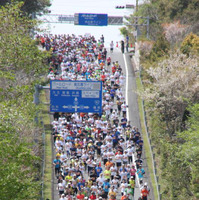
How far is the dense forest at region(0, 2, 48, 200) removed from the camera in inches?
842

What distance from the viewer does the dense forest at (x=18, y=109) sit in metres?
21.4

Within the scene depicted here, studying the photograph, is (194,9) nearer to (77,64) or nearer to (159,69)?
(77,64)

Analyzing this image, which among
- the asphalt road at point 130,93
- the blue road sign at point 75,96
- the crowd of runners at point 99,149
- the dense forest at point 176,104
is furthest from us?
the blue road sign at point 75,96

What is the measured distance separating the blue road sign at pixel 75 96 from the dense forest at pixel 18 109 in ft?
5.68

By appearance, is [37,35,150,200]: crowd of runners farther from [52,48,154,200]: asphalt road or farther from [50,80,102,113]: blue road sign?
[50,80,102,113]: blue road sign

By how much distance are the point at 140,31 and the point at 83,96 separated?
116 ft

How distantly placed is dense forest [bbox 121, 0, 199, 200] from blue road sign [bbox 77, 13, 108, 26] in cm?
633

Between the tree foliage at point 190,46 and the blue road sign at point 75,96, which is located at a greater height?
the tree foliage at point 190,46

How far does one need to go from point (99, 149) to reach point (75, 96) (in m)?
4.22

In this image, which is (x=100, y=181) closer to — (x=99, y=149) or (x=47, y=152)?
(x=99, y=149)

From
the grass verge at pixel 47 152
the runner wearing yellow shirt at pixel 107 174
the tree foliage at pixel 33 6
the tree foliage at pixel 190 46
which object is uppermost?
the tree foliage at pixel 33 6

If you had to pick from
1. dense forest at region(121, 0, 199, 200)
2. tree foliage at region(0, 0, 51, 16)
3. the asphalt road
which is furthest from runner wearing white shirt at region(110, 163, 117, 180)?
tree foliage at region(0, 0, 51, 16)

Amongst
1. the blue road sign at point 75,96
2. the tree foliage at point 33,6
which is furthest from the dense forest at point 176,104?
the tree foliage at point 33,6

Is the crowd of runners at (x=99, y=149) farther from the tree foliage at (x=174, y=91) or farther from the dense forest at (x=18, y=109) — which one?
the tree foliage at (x=174, y=91)
